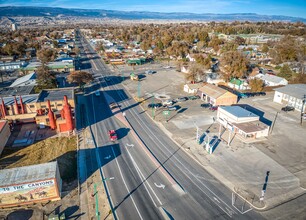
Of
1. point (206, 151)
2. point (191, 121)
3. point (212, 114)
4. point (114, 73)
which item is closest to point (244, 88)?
point (212, 114)

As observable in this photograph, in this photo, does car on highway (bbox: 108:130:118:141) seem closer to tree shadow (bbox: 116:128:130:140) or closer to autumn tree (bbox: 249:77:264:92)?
tree shadow (bbox: 116:128:130:140)

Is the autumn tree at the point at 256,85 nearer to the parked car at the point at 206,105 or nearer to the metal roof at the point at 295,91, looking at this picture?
the metal roof at the point at 295,91

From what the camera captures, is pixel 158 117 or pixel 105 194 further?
pixel 158 117

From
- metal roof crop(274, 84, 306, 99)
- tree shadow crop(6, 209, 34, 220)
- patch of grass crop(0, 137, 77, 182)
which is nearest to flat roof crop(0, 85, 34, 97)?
patch of grass crop(0, 137, 77, 182)

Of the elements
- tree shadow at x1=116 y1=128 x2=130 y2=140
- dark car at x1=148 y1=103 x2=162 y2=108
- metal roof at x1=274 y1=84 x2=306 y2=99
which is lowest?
tree shadow at x1=116 y1=128 x2=130 y2=140

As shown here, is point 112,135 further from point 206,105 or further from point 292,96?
point 292,96

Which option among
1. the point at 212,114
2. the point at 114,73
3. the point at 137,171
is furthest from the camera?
the point at 114,73

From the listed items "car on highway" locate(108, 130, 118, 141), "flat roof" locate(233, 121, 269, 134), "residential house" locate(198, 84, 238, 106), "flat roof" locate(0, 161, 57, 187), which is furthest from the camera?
"residential house" locate(198, 84, 238, 106)

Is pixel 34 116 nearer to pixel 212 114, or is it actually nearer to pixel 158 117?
pixel 158 117
